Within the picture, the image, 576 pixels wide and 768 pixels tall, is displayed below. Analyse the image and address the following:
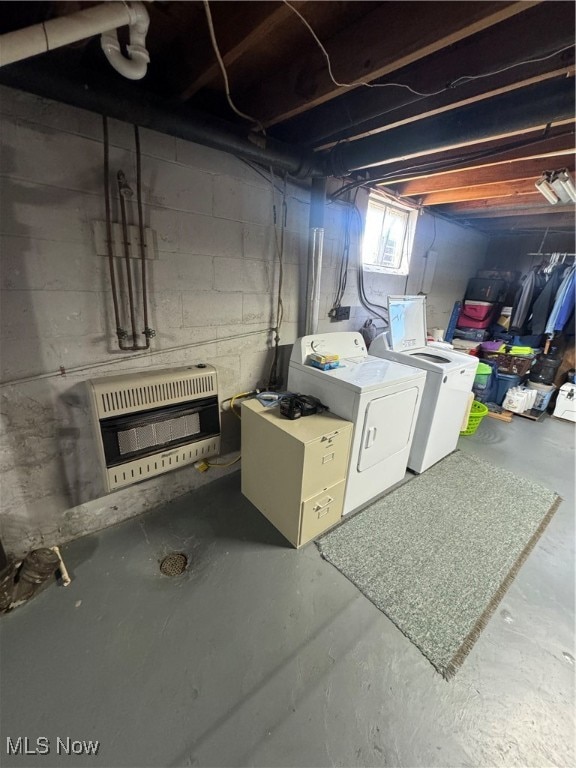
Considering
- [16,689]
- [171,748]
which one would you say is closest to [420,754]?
[171,748]

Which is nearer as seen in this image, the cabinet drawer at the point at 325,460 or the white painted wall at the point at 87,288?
the white painted wall at the point at 87,288

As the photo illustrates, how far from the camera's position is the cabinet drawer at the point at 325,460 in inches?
64.1

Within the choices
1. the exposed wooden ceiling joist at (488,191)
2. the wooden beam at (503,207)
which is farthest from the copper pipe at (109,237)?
the wooden beam at (503,207)

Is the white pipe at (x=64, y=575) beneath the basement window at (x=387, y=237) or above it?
beneath

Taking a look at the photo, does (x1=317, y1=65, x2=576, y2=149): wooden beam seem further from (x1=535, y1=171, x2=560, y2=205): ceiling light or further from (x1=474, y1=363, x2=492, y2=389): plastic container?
(x1=474, y1=363, x2=492, y2=389): plastic container

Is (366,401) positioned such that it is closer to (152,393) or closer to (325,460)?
(325,460)

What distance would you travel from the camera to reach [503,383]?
389cm

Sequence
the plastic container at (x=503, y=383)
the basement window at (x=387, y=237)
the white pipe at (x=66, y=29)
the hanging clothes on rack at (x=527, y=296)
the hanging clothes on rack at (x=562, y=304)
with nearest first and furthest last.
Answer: the white pipe at (x=66, y=29), the basement window at (x=387, y=237), the plastic container at (x=503, y=383), the hanging clothes on rack at (x=562, y=304), the hanging clothes on rack at (x=527, y=296)

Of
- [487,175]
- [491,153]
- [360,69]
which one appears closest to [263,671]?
[360,69]

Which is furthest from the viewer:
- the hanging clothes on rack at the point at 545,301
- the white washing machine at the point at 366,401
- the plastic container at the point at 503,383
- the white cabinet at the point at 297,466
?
the hanging clothes on rack at the point at 545,301

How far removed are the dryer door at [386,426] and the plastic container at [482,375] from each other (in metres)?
2.14

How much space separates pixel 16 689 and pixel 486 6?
285cm

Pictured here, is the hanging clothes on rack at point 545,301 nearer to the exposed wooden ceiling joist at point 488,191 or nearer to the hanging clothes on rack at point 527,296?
the hanging clothes on rack at point 527,296

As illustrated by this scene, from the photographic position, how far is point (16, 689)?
115 cm
